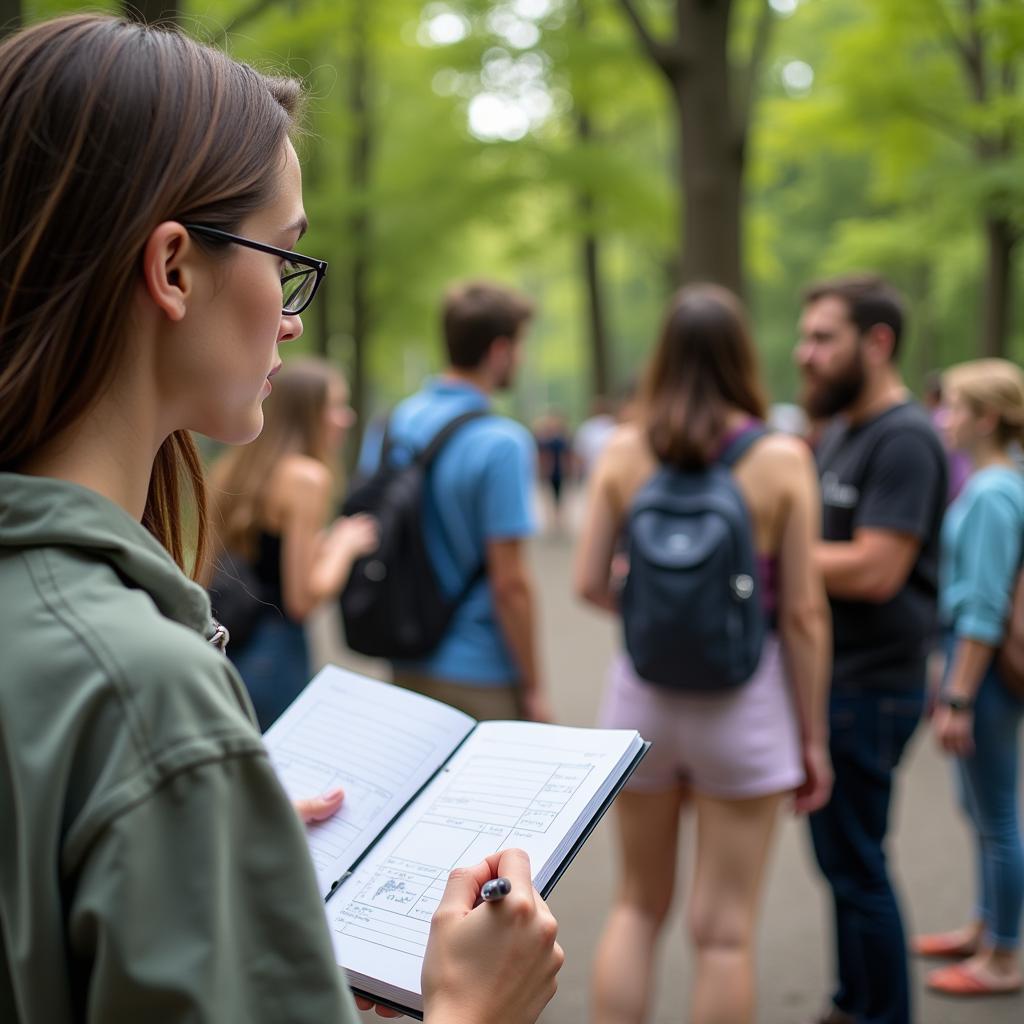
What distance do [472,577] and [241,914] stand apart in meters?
3.10

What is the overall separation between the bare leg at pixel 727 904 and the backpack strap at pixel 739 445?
0.91 m

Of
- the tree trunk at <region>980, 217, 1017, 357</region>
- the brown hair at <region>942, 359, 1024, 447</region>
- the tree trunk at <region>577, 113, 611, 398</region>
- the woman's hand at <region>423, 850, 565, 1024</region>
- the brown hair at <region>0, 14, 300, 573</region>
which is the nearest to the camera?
the brown hair at <region>0, 14, 300, 573</region>

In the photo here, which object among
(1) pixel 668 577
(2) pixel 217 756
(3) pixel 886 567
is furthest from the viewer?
(3) pixel 886 567

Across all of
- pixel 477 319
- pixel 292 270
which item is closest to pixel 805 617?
pixel 477 319

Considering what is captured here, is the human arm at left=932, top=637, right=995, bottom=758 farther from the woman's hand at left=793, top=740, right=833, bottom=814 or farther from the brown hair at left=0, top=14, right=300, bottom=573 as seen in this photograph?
the brown hair at left=0, top=14, right=300, bottom=573

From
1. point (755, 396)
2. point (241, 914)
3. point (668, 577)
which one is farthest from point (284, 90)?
point (755, 396)

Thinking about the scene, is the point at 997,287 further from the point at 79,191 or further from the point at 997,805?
the point at 79,191

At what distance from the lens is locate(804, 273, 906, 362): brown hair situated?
13.2ft

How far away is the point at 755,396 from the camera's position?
137 inches

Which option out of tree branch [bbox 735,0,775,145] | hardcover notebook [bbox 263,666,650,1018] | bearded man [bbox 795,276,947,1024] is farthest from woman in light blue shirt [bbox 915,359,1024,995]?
tree branch [bbox 735,0,775,145]

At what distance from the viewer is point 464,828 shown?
1608 mm

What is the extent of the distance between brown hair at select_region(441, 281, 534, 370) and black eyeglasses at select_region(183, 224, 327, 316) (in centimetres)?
280

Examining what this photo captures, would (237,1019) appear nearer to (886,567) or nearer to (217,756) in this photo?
(217,756)

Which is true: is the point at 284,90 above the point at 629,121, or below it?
below
